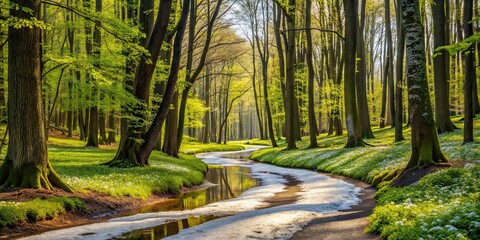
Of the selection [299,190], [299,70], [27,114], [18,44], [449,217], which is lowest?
[299,190]

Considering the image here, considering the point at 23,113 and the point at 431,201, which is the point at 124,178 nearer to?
the point at 23,113

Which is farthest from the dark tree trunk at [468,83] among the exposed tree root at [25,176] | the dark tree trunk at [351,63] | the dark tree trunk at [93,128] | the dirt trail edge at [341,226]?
the dark tree trunk at [93,128]

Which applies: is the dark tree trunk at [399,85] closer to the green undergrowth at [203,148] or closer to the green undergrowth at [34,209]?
the green undergrowth at [34,209]

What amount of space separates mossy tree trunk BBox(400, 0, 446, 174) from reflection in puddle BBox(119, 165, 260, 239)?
6609 millimetres

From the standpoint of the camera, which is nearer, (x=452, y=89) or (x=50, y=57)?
(x=50, y=57)

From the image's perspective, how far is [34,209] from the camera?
9125 millimetres

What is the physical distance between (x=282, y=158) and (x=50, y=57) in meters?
18.9

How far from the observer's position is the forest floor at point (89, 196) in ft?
28.9

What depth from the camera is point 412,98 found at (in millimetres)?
11438

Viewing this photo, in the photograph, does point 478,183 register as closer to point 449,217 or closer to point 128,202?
point 449,217

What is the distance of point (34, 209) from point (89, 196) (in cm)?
239

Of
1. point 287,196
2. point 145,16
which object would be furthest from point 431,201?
point 145,16

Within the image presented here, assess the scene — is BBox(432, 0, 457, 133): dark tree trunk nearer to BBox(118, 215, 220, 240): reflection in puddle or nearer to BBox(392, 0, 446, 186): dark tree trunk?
BBox(392, 0, 446, 186): dark tree trunk

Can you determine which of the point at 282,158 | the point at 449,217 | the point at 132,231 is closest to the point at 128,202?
the point at 132,231
